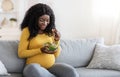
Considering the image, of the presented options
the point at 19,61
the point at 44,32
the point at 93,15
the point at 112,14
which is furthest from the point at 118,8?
the point at 19,61

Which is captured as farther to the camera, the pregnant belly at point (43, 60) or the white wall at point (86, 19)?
the white wall at point (86, 19)

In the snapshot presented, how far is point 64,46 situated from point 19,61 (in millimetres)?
592

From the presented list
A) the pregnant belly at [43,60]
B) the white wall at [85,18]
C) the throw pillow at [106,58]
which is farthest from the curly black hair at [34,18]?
the white wall at [85,18]

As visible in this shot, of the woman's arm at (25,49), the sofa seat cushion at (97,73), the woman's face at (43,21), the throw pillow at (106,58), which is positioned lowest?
Result: the sofa seat cushion at (97,73)

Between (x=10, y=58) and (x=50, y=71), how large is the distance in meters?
0.47

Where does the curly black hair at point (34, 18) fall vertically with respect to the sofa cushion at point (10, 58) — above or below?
above

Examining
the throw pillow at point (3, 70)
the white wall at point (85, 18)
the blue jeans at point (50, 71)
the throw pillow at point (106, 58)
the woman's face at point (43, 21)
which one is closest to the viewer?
the blue jeans at point (50, 71)

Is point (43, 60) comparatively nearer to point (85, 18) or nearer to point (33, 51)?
point (33, 51)

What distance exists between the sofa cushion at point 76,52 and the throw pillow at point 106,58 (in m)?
0.09

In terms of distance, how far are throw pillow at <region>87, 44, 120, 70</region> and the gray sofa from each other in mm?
77

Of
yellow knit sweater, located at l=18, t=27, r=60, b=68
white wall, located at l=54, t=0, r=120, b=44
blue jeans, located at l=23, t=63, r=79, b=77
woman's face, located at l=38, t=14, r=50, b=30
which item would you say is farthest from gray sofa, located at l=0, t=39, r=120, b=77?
white wall, located at l=54, t=0, r=120, b=44

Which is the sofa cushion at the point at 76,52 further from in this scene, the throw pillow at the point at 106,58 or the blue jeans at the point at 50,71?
the blue jeans at the point at 50,71

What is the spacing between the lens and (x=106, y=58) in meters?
2.77

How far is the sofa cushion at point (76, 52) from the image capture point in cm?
276
